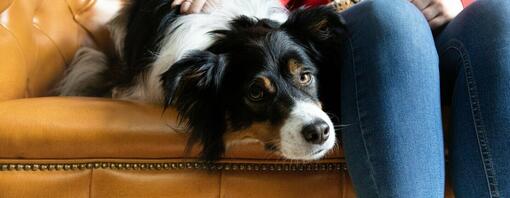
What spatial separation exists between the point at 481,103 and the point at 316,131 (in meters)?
A: 0.35

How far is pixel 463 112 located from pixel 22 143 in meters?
0.98

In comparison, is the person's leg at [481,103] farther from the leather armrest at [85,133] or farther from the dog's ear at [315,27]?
the leather armrest at [85,133]

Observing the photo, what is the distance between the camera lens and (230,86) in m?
1.22

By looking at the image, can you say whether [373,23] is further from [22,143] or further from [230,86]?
[22,143]

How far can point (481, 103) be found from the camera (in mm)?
1003

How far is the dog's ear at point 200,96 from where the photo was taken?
3.78 feet

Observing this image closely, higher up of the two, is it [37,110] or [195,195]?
[37,110]

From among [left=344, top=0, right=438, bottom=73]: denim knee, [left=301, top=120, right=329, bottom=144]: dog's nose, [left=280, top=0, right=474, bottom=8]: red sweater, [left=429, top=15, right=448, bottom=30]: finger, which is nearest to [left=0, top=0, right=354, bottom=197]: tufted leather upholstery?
[left=301, top=120, right=329, bottom=144]: dog's nose

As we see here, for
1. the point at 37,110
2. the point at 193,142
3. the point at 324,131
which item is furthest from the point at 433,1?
the point at 37,110

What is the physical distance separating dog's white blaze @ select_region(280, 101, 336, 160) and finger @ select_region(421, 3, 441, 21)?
413 millimetres

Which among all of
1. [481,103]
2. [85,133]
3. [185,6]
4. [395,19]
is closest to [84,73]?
[185,6]

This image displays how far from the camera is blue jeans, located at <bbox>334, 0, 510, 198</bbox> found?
38.5 inches

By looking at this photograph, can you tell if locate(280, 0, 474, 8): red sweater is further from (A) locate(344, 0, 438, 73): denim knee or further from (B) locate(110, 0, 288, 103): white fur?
(A) locate(344, 0, 438, 73): denim knee

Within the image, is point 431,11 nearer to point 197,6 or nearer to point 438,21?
point 438,21
